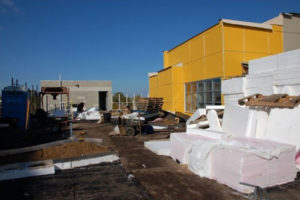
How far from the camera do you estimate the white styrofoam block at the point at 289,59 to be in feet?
21.6

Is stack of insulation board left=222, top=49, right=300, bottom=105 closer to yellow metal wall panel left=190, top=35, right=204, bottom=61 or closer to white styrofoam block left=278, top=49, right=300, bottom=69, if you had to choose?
white styrofoam block left=278, top=49, right=300, bottom=69

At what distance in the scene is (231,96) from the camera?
32.7ft

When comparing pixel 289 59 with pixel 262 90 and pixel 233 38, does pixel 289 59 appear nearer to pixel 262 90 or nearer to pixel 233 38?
pixel 262 90

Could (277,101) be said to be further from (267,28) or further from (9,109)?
(9,109)

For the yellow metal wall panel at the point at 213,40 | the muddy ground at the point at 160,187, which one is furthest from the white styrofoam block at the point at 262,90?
the yellow metal wall panel at the point at 213,40

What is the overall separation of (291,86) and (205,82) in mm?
7972

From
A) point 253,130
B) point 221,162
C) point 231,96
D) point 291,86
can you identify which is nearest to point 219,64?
point 231,96

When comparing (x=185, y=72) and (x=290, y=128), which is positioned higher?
(x=185, y=72)

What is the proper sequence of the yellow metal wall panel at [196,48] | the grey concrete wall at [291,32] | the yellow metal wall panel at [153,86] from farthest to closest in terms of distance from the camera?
the yellow metal wall panel at [153,86]
the yellow metal wall panel at [196,48]
the grey concrete wall at [291,32]

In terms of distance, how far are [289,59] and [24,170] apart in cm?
790

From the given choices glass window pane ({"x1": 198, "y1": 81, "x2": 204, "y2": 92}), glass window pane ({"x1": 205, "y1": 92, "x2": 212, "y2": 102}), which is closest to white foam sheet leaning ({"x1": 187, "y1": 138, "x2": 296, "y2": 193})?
glass window pane ({"x1": 205, "y1": 92, "x2": 212, "y2": 102})

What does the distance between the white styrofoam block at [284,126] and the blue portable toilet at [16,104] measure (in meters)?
12.9

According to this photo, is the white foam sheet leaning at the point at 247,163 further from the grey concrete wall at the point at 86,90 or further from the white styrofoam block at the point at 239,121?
the grey concrete wall at the point at 86,90

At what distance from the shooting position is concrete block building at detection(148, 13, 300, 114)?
12.9 meters
